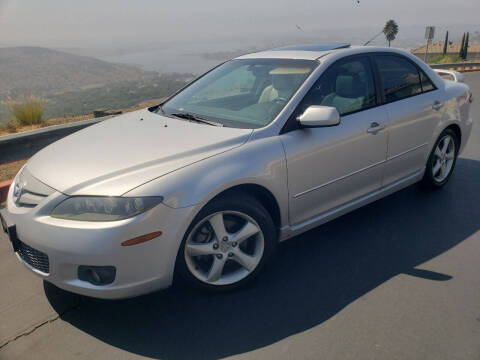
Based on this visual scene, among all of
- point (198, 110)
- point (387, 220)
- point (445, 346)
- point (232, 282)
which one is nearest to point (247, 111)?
point (198, 110)

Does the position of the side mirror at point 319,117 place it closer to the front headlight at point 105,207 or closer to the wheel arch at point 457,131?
the front headlight at point 105,207

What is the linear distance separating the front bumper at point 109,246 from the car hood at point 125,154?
0.66 feet

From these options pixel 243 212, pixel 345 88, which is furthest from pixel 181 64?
pixel 243 212

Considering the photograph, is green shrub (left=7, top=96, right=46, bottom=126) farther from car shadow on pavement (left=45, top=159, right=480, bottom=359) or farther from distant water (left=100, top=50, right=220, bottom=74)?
car shadow on pavement (left=45, top=159, right=480, bottom=359)

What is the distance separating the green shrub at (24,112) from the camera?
8.91 metres

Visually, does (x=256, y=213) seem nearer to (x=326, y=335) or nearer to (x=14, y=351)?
(x=326, y=335)

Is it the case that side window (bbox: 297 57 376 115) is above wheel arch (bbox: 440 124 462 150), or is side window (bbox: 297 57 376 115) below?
above

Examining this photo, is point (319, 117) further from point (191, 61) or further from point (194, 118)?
point (191, 61)

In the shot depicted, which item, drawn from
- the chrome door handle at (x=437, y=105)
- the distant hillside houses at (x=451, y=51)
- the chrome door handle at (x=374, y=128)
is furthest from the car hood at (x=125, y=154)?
the distant hillside houses at (x=451, y=51)

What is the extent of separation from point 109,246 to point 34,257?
0.61 meters

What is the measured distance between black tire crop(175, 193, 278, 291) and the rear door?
A: 1454 mm

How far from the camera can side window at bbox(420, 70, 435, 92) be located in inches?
172

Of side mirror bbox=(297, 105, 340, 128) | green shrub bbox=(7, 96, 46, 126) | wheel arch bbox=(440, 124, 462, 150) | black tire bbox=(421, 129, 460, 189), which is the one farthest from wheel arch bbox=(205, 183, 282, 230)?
green shrub bbox=(7, 96, 46, 126)

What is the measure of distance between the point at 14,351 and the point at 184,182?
1393 millimetres
